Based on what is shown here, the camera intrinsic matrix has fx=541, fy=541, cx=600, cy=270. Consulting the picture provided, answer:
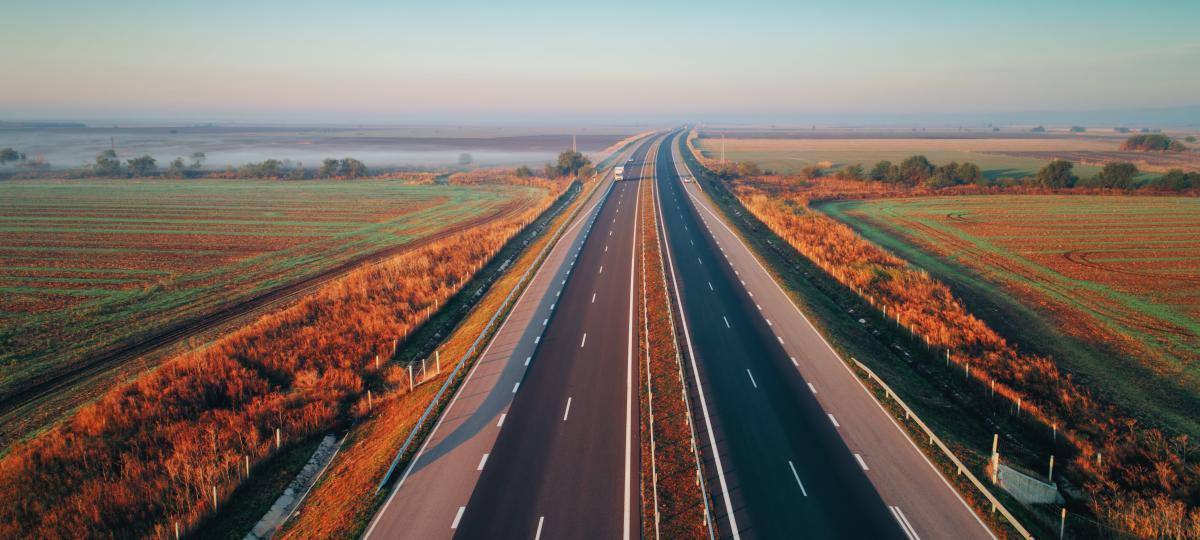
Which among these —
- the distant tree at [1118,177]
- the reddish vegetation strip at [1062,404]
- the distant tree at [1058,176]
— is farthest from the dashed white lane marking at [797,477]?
the distant tree at [1118,177]

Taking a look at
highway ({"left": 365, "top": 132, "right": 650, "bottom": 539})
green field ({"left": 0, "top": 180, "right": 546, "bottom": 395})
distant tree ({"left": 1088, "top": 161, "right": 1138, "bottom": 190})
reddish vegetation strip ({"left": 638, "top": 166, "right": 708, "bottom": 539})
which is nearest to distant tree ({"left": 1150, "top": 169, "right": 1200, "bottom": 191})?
distant tree ({"left": 1088, "top": 161, "right": 1138, "bottom": 190})

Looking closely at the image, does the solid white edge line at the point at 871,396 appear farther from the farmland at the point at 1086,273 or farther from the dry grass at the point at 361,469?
the dry grass at the point at 361,469

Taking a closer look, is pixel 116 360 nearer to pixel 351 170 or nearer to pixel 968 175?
pixel 351 170

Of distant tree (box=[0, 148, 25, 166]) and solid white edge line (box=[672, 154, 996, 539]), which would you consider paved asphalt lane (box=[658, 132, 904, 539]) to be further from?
distant tree (box=[0, 148, 25, 166])

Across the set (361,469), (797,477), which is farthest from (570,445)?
(797,477)

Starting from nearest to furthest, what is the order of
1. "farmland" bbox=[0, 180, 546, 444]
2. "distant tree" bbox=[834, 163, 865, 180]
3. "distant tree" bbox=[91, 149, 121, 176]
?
"farmland" bbox=[0, 180, 546, 444] < "distant tree" bbox=[834, 163, 865, 180] < "distant tree" bbox=[91, 149, 121, 176]

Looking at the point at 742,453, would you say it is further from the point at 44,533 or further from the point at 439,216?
the point at 439,216

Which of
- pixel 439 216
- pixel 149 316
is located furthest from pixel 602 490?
pixel 439 216
